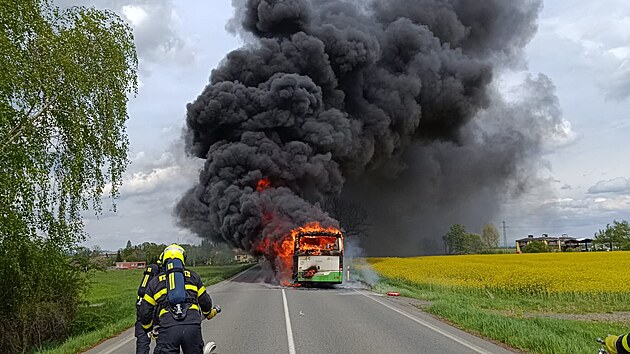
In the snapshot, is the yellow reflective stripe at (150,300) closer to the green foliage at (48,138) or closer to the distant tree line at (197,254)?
the green foliage at (48,138)

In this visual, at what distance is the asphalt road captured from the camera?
8.79 meters

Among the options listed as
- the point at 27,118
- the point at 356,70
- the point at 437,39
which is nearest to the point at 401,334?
the point at 27,118

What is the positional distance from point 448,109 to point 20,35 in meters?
39.1

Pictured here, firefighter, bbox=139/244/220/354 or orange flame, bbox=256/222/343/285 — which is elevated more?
orange flame, bbox=256/222/343/285

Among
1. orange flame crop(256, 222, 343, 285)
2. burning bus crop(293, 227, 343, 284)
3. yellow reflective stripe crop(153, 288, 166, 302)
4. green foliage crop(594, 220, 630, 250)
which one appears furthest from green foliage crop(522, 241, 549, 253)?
yellow reflective stripe crop(153, 288, 166, 302)

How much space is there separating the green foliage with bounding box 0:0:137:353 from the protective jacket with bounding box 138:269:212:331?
567 centimetres

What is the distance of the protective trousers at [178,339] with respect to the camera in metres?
4.74

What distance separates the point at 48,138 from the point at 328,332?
265 inches

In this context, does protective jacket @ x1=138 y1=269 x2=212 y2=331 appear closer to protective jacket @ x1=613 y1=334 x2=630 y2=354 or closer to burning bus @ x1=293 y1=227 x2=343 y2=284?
protective jacket @ x1=613 y1=334 x2=630 y2=354

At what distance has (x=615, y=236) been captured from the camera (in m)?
79.5

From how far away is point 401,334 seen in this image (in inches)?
400

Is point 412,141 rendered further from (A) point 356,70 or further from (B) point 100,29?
(B) point 100,29

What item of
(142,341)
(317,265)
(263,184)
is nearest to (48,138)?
(142,341)

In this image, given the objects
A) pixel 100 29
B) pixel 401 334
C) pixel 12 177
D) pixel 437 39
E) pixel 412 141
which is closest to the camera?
pixel 12 177
